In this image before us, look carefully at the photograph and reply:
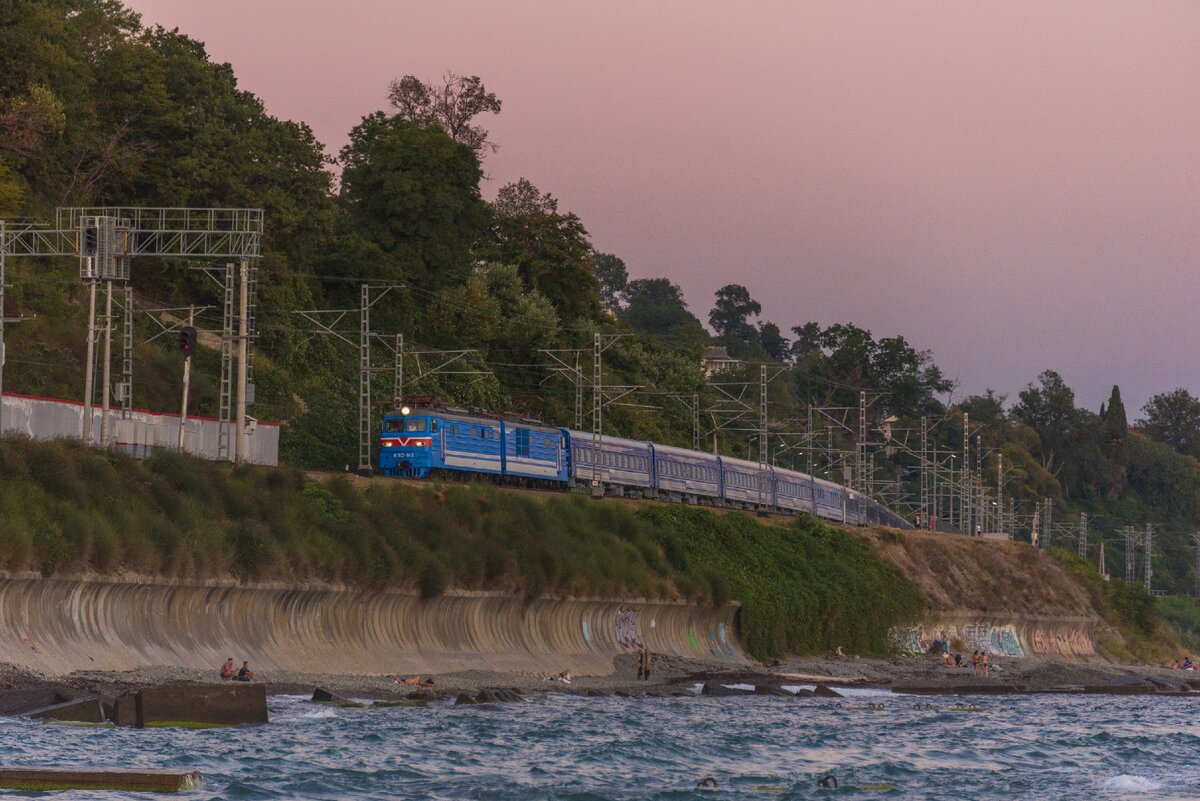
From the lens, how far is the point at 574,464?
265ft

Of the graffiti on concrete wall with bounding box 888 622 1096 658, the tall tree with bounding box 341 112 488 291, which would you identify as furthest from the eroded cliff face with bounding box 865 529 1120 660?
the tall tree with bounding box 341 112 488 291

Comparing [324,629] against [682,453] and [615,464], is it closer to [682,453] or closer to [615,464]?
[615,464]

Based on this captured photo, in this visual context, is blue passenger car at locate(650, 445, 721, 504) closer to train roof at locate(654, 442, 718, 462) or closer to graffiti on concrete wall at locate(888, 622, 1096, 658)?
train roof at locate(654, 442, 718, 462)

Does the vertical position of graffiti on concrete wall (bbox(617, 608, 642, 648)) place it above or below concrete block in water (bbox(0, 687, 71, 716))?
above

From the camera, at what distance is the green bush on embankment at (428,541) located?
44.5 metres

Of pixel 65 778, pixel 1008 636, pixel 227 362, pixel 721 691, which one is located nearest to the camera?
pixel 65 778

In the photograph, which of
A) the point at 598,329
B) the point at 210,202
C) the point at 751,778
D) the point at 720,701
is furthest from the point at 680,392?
the point at 751,778

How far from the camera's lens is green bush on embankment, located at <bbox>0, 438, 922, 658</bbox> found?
44.5m

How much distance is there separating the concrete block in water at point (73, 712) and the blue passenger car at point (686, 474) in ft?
175

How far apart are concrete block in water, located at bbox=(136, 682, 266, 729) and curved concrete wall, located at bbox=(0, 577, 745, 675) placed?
17.4 ft

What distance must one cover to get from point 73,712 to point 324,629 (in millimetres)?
17790

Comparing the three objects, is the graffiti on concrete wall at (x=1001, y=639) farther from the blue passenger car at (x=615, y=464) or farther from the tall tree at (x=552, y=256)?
the tall tree at (x=552, y=256)

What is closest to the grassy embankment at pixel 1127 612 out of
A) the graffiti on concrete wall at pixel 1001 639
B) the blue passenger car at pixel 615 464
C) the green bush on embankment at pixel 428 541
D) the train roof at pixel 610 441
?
the graffiti on concrete wall at pixel 1001 639

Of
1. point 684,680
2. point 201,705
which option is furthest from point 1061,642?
point 201,705
